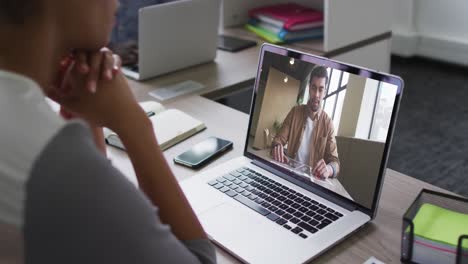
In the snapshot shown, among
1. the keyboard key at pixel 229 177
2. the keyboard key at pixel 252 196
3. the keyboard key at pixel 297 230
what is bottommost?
the keyboard key at pixel 297 230

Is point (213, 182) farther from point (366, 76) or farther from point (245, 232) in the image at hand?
point (366, 76)

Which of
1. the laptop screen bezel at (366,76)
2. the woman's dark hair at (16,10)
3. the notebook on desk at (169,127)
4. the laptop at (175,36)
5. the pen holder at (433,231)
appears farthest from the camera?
the laptop at (175,36)

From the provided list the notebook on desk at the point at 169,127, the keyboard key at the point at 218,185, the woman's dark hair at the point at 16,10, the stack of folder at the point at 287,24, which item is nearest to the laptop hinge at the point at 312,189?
the keyboard key at the point at 218,185

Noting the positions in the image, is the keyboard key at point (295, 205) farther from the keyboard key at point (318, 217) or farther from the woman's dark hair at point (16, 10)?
the woman's dark hair at point (16, 10)

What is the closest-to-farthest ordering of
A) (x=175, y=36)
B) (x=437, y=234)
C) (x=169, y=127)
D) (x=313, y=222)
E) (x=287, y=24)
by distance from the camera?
(x=437, y=234) < (x=313, y=222) < (x=169, y=127) < (x=175, y=36) < (x=287, y=24)

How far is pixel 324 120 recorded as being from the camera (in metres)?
1.03

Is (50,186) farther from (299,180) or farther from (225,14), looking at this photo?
(225,14)

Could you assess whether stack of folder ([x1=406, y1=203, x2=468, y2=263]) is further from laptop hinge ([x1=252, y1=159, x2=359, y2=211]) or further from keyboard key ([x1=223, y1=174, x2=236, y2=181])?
keyboard key ([x1=223, y1=174, x2=236, y2=181])

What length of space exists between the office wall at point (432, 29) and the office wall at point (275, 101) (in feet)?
10.3

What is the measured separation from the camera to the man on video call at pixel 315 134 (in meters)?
1.02

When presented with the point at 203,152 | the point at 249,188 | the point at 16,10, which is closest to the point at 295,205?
the point at 249,188

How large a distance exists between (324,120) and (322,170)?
102mm

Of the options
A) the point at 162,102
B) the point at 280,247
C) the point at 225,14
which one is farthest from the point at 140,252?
the point at 225,14

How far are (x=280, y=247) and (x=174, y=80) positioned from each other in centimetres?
103
